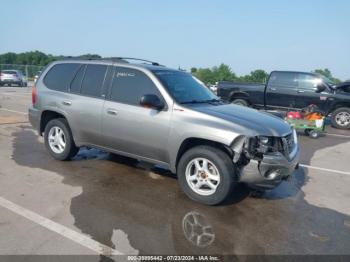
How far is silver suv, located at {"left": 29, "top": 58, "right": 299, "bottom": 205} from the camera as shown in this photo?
Result: 459 centimetres

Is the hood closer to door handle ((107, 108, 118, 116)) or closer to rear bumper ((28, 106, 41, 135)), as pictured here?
door handle ((107, 108, 118, 116))

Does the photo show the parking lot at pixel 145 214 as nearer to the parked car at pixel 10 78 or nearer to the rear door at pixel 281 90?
the rear door at pixel 281 90

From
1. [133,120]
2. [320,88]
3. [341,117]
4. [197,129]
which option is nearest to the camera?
[197,129]

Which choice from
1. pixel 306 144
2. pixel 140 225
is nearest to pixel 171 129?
pixel 140 225

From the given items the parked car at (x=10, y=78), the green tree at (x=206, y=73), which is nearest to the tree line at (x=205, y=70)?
the green tree at (x=206, y=73)

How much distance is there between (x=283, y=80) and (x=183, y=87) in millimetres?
8869

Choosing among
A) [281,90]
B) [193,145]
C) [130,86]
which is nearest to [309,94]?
[281,90]

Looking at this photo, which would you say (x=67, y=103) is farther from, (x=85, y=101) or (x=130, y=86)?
(x=130, y=86)

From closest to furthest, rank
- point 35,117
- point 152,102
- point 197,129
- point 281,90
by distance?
point 197,129, point 152,102, point 35,117, point 281,90

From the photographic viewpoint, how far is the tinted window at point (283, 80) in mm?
13438

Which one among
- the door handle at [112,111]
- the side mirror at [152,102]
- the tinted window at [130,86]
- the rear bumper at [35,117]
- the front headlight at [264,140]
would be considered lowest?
the rear bumper at [35,117]

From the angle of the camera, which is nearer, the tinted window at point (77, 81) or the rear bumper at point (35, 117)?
the tinted window at point (77, 81)

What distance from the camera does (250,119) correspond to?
4910 millimetres

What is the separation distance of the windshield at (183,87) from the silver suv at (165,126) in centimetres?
2
